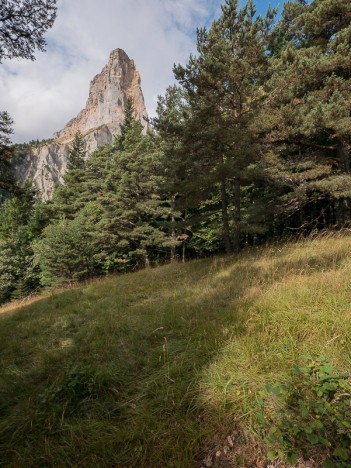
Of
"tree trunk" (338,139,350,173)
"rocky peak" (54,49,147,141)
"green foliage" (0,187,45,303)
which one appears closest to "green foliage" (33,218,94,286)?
"green foliage" (0,187,45,303)

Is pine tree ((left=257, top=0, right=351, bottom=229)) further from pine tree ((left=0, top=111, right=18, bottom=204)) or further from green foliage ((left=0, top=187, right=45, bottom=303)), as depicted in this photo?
green foliage ((left=0, top=187, right=45, bottom=303))

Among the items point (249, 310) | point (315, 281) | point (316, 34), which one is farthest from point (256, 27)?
point (249, 310)

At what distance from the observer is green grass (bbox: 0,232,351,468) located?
204cm

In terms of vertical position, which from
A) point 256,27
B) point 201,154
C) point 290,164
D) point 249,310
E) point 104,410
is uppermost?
point 256,27

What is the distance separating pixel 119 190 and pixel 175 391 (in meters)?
16.7

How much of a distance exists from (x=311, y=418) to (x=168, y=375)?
1389 millimetres

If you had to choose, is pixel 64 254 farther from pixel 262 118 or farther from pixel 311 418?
pixel 311 418

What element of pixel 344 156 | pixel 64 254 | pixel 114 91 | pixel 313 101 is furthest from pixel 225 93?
pixel 114 91

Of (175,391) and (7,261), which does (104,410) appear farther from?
(7,261)

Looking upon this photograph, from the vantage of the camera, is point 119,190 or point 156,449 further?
point 119,190

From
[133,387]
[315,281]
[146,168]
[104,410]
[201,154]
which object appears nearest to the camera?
[104,410]

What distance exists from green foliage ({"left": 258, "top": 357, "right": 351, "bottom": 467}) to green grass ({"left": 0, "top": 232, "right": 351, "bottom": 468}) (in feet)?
0.64

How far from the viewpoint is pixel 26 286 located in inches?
945

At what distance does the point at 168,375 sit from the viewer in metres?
2.69
